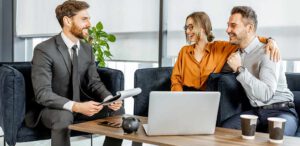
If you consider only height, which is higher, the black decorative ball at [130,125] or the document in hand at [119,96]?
the document in hand at [119,96]

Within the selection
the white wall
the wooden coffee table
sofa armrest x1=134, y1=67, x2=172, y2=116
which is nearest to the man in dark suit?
sofa armrest x1=134, y1=67, x2=172, y2=116

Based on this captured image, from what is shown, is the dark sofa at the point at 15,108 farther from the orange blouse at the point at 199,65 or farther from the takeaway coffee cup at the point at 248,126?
the takeaway coffee cup at the point at 248,126

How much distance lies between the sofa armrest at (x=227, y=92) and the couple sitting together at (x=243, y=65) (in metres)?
0.03

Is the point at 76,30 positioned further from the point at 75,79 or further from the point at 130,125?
the point at 130,125

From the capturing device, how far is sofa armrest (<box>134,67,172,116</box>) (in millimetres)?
2764

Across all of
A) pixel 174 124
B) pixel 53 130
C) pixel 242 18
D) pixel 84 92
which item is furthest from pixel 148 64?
pixel 174 124

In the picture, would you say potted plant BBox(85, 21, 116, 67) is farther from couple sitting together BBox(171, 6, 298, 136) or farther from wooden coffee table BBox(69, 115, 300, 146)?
wooden coffee table BBox(69, 115, 300, 146)

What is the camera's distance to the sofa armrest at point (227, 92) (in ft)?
7.68

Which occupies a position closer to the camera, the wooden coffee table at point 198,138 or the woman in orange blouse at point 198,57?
the wooden coffee table at point 198,138

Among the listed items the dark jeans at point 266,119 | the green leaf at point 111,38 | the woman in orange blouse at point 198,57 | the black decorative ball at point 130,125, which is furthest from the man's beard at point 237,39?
the green leaf at point 111,38

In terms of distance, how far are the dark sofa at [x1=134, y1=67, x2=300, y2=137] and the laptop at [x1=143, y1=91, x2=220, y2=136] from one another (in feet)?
2.40

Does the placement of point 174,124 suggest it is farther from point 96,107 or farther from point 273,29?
point 273,29

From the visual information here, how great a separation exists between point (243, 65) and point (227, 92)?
9.0 inches

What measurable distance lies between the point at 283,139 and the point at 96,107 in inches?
41.2
